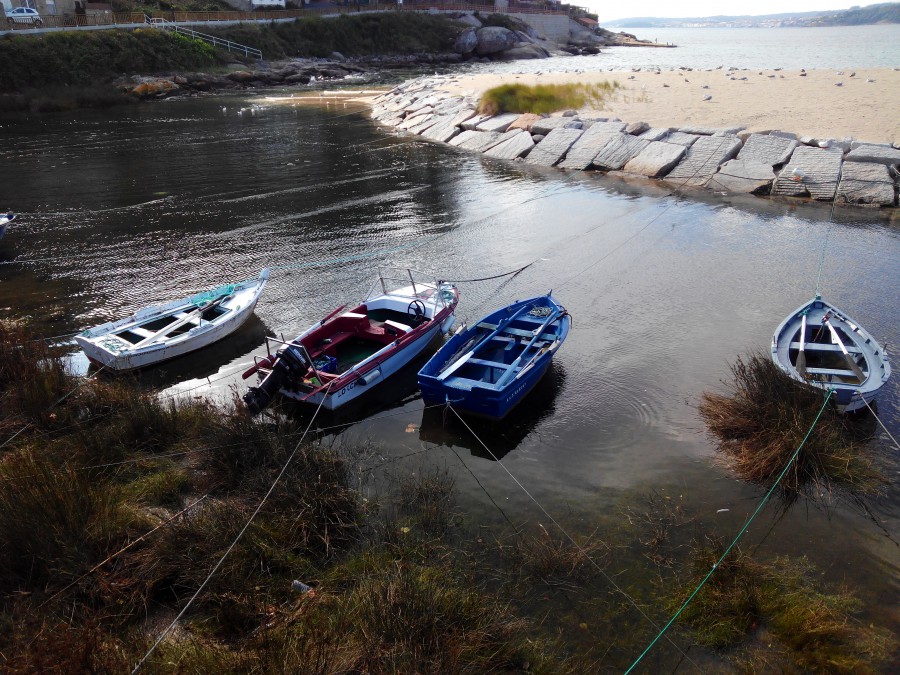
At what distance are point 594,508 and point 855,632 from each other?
2.92m

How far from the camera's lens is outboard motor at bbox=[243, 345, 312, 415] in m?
9.20

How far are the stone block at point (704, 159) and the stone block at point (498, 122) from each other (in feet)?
32.5

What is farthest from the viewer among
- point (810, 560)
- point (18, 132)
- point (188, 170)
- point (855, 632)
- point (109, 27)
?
point (109, 27)

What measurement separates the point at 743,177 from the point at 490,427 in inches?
680

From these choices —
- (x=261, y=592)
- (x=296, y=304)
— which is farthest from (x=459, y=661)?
(x=296, y=304)

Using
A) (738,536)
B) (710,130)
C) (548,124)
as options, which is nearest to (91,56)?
(548,124)

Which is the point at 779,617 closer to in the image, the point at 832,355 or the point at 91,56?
the point at 832,355

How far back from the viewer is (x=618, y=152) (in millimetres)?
25172

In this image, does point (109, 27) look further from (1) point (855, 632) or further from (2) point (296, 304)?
(1) point (855, 632)

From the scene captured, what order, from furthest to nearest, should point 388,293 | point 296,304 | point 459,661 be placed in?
point 296,304 → point 388,293 → point 459,661

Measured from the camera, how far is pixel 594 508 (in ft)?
25.5

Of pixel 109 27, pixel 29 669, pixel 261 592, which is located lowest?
pixel 261 592

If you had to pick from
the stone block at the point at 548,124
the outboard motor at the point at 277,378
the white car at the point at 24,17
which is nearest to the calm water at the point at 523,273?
the outboard motor at the point at 277,378

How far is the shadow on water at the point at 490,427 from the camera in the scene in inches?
366
